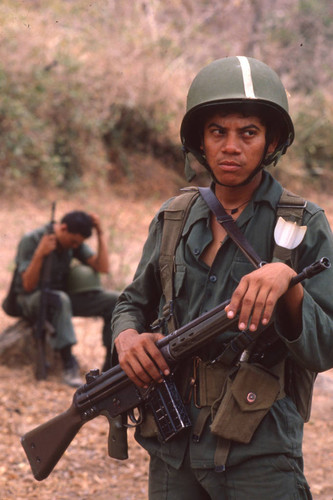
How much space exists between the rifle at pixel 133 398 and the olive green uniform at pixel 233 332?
2.7 inches

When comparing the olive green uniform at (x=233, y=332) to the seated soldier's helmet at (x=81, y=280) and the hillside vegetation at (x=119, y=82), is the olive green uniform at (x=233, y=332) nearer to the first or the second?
the seated soldier's helmet at (x=81, y=280)

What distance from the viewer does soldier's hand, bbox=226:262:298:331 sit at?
172 cm

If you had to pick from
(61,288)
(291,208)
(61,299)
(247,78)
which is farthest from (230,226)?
(61,288)

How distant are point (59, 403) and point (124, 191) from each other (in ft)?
33.5

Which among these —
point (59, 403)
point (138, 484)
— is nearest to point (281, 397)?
point (138, 484)

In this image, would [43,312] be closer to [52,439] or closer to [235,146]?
[52,439]

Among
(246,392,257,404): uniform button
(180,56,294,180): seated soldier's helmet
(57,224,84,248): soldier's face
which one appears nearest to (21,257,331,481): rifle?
(246,392,257,404): uniform button

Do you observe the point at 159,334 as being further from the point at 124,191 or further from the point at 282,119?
the point at 124,191

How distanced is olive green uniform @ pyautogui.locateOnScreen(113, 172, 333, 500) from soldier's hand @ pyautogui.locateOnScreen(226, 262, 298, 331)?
0.38 ft

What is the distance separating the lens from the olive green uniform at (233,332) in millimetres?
1881

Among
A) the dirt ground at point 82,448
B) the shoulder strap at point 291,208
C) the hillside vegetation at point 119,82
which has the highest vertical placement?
the hillside vegetation at point 119,82

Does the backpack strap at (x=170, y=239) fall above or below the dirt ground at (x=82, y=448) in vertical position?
above

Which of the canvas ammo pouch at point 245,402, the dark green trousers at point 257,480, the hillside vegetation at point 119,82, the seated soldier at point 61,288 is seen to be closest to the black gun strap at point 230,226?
the canvas ammo pouch at point 245,402

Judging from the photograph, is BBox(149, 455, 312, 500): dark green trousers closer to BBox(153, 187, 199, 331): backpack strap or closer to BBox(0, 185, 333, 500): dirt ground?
BBox(153, 187, 199, 331): backpack strap
